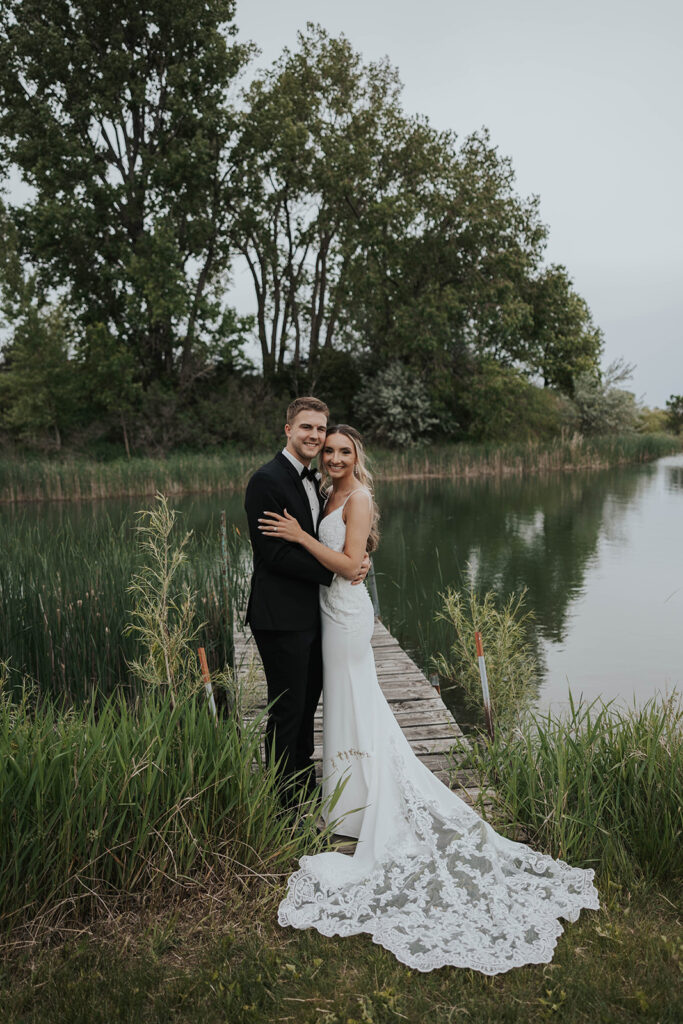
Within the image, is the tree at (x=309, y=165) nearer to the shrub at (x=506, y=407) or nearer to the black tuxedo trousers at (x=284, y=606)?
the shrub at (x=506, y=407)

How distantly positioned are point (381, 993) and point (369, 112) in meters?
31.9

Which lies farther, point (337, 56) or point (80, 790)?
point (337, 56)

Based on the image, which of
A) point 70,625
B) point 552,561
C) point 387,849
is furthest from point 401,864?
point 552,561

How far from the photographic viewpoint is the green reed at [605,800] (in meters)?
3.12

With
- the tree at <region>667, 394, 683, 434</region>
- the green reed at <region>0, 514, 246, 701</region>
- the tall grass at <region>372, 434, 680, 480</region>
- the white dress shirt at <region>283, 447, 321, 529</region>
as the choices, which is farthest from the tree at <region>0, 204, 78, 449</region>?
the tree at <region>667, 394, 683, 434</region>

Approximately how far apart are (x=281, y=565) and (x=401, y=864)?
1.23 m

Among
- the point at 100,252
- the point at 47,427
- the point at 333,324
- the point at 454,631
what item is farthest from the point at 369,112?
the point at 454,631

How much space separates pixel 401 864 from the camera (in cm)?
300

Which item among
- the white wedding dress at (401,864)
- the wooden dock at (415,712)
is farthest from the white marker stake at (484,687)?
the white wedding dress at (401,864)

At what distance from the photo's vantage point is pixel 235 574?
709cm

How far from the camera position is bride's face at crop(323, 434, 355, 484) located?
3398 millimetres

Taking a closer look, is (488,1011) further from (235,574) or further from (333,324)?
(333,324)

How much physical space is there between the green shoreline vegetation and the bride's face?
3.67ft

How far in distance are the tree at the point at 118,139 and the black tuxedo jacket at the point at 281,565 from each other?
74.8ft
